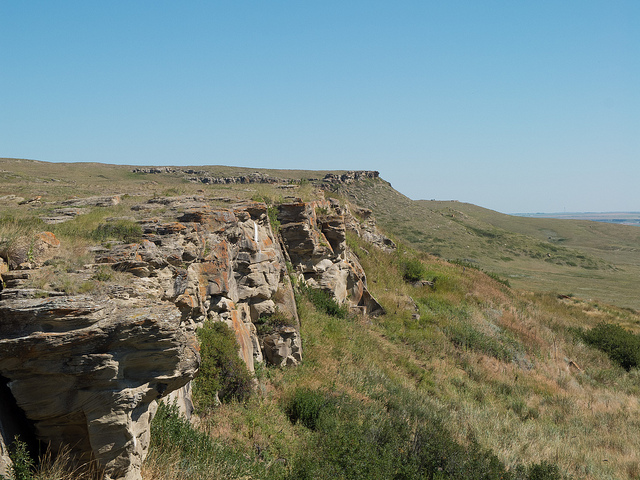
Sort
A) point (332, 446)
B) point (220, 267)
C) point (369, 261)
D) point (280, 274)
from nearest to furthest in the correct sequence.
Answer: point (332, 446) < point (220, 267) < point (280, 274) < point (369, 261)

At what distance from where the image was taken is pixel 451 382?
1439 cm

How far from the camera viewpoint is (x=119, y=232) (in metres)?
7.56

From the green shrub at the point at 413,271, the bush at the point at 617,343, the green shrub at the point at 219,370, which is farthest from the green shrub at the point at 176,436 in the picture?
the bush at the point at 617,343

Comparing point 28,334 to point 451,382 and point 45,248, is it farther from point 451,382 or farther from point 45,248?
point 451,382

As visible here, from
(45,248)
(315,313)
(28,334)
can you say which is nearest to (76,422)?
(28,334)

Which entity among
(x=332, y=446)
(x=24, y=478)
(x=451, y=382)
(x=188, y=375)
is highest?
(x=188, y=375)

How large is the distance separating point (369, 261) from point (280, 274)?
11.3 meters

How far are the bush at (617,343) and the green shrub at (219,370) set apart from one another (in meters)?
19.5

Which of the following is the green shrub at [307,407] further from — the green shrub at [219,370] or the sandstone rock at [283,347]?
the sandstone rock at [283,347]

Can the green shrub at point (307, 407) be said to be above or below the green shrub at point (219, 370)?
below

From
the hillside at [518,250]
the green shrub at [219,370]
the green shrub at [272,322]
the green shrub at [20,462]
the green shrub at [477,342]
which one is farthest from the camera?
the hillside at [518,250]

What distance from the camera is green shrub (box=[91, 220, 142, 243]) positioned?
7234mm

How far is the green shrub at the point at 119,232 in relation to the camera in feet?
23.7

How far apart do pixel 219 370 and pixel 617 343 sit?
20974 millimetres
